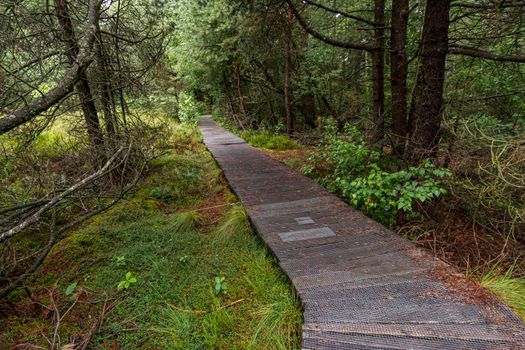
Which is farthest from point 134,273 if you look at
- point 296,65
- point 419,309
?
point 296,65

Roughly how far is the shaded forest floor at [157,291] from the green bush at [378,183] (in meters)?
1.54

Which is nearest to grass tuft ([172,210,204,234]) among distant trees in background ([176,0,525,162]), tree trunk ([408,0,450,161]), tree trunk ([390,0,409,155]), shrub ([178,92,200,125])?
distant trees in background ([176,0,525,162])

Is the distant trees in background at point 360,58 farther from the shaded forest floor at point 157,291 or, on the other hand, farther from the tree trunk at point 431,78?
the shaded forest floor at point 157,291

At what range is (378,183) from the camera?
3314mm

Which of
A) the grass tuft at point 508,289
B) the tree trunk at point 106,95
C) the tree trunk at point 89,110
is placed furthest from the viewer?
the tree trunk at point 106,95

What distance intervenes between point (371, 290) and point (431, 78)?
3328mm

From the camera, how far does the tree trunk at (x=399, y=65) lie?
4781mm

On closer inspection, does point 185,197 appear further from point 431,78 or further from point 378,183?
point 431,78

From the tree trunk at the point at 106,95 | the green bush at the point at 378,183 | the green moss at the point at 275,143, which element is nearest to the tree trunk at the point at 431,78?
the green bush at the point at 378,183

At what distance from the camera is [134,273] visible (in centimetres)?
285

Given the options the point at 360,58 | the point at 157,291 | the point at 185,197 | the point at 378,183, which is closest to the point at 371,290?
the point at 378,183

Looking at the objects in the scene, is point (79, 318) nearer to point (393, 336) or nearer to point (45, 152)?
point (393, 336)

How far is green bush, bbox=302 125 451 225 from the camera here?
118 inches

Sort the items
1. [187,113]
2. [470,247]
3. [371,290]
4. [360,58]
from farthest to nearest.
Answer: [187,113]
[360,58]
[470,247]
[371,290]
